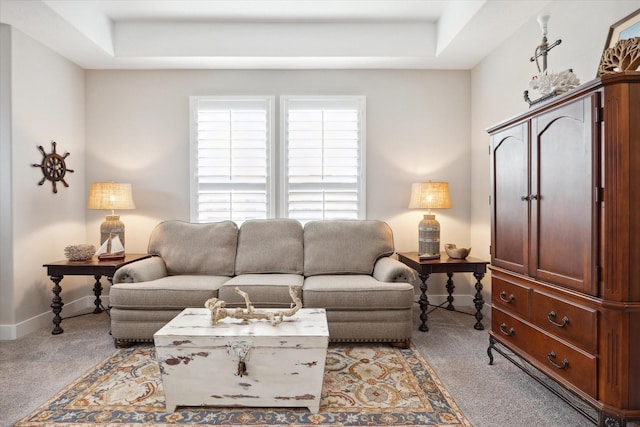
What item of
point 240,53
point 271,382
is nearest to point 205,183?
point 240,53

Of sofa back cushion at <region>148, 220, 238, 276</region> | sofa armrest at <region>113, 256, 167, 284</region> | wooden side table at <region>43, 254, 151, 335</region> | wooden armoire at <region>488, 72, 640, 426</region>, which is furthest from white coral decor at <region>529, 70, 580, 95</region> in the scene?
wooden side table at <region>43, 254, 151, 335</region>

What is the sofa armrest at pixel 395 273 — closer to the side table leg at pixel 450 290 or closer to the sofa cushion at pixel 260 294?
the sofa cushion at pixel 260 294

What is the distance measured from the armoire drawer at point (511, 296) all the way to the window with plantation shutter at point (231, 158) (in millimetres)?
2418

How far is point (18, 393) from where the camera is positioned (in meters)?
2.26

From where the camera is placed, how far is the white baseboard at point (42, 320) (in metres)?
3.21

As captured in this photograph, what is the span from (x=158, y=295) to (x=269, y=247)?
1.07 metres

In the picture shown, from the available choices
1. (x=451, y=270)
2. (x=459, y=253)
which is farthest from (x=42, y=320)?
(x=459, y=253)

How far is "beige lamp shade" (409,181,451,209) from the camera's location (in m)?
3.77

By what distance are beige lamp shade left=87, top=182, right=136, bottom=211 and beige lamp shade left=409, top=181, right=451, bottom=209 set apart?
115 inches

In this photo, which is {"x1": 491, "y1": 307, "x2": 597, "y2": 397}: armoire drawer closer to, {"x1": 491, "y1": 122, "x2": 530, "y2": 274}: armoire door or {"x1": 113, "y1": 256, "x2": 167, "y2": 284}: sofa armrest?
{"x1": 491, "y1": 122, "x2": 530, "y2": 274}: armoire door

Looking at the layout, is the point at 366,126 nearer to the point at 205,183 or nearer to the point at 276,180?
the point at 276,180

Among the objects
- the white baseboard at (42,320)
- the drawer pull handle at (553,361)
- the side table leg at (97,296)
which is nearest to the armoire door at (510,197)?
the drawer pull handle at (553,361)

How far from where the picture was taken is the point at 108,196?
12.1ft

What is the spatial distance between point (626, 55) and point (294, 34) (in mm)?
2845
